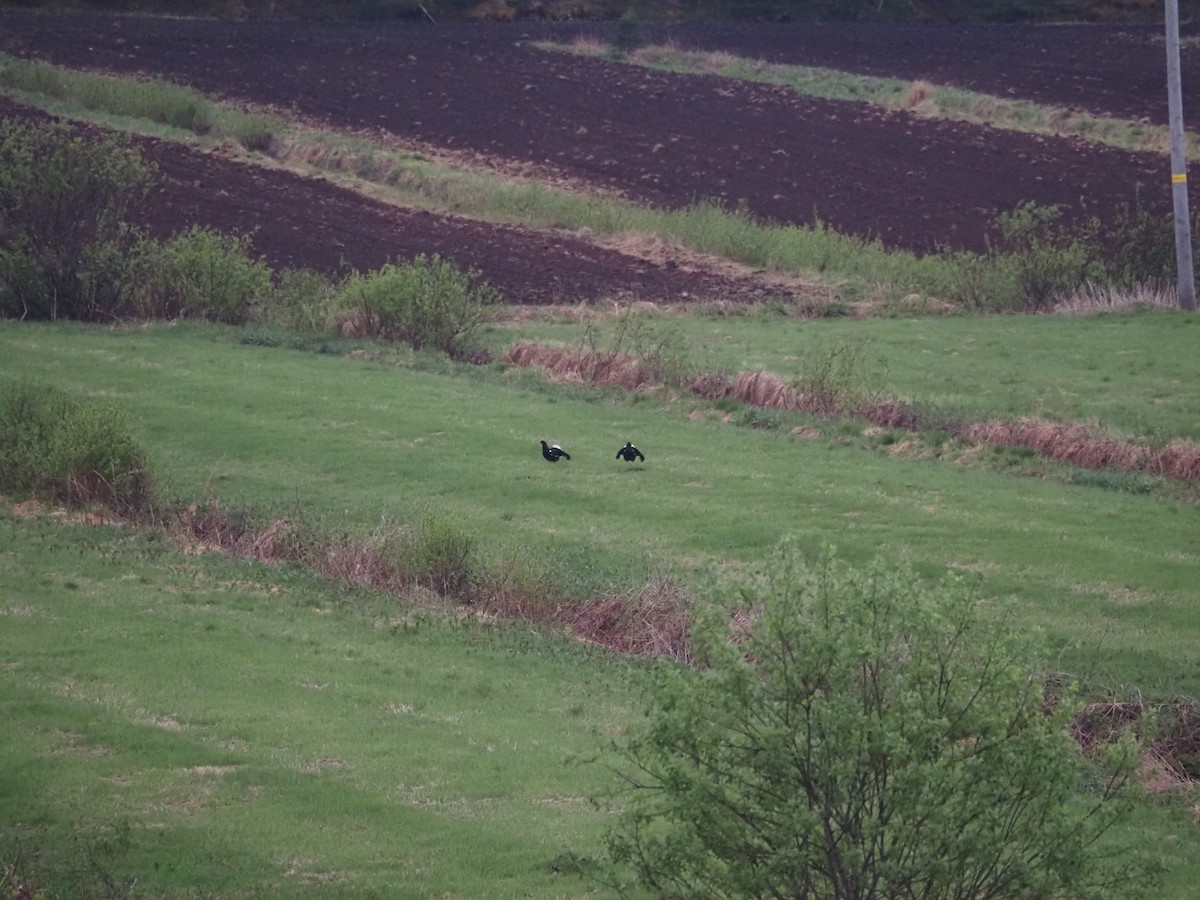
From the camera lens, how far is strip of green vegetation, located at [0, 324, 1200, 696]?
726 inches

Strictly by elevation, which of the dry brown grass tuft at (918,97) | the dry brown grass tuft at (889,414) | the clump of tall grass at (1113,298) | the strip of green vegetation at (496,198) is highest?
the dry brown grass tuft at (918,97)

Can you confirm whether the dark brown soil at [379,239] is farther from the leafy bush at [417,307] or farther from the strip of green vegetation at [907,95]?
the strip of green vegetation at [907,95]

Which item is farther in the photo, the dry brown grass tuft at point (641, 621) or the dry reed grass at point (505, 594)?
the dry reed grass at point (505, 594)

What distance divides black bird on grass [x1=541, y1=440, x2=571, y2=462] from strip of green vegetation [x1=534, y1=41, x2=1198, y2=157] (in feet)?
140

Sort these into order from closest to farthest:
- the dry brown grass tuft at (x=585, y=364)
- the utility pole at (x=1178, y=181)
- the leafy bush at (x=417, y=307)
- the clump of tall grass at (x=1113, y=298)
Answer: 1. the dry brown grass tuft at (x=585, y=364)
2. the leafy bush at (x=417, y=307)
3. the utility pole at (x=1178, y=181)
4. the clump of tall grass at (x=1113, y=298)

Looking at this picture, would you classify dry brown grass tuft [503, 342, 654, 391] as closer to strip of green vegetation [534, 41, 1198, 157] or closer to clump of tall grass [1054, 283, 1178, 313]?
clump of tall grass [1054, 283, 1178, 313]

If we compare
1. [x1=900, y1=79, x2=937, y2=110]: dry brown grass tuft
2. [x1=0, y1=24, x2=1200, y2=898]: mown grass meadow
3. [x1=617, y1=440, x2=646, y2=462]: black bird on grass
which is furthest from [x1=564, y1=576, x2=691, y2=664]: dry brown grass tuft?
[x1=900, y1=79, x2=937, y2=110]: dry brown grass tuft

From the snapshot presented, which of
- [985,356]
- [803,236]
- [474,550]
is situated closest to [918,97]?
[803,236]

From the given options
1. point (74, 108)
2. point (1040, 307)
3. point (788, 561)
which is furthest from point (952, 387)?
point (74, 108)

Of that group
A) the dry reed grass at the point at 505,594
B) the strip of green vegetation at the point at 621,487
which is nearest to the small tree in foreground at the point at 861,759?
the strip of green vegetation at the point at 621,487

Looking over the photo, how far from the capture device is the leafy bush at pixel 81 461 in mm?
20469

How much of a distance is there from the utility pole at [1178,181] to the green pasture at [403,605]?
17.7 feet

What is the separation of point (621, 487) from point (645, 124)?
45.5 m

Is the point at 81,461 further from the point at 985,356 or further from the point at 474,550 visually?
the point at 985,356
